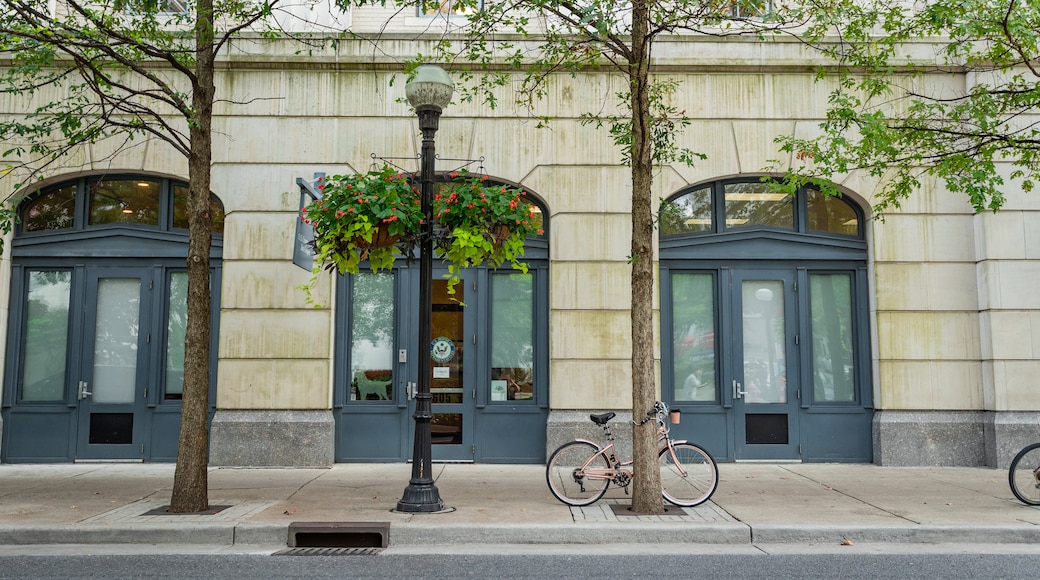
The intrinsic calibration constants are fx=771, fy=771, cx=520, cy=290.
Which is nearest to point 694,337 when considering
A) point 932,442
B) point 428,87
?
point 932,442

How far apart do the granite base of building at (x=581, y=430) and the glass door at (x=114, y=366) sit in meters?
6.29

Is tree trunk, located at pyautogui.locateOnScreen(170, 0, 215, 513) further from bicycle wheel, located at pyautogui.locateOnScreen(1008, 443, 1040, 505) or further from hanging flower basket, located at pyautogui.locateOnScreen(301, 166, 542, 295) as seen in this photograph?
bicycle wheel, located at pyautogui.locateOnScreen(1008, 443, 1040, 505)

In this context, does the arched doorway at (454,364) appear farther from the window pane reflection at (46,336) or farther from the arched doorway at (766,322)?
the window pane reflection at (46,336)

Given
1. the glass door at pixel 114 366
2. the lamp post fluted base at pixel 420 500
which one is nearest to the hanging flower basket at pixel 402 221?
the lamp post fluted base at pixel 420 500

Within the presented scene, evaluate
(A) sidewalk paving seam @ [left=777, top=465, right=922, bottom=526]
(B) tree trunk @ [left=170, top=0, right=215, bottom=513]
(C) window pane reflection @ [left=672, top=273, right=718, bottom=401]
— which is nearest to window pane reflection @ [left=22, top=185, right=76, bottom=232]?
(B) tree trunk @ [left=170, top=0, right=215, bottom=513]

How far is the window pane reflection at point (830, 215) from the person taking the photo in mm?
12352

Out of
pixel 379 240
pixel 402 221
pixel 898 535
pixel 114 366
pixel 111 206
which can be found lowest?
pixel 898 535

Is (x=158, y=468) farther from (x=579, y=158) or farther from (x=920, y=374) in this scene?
(x=920, y=374)

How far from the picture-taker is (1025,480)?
866 cm

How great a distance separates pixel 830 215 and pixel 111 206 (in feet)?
37.8

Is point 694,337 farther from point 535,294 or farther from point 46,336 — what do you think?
point 46,336

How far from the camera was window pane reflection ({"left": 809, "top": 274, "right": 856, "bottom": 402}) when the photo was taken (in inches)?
477

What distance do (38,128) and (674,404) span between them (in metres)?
9.27

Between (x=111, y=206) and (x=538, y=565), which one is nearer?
(x=538, y=565)
